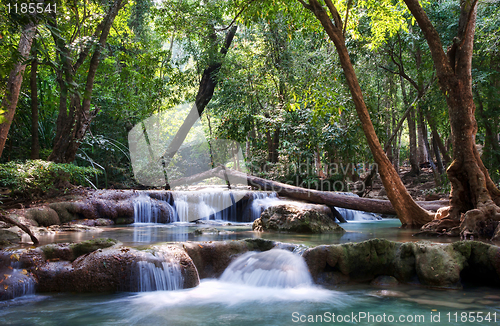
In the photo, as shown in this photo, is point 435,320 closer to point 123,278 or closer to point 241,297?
point 241,297

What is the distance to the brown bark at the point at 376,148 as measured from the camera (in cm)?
795

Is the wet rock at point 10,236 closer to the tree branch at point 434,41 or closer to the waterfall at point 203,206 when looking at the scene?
the waterfall at point 203,206

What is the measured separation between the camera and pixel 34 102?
984 centimetres

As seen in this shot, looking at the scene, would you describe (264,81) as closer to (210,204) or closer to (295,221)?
(210,204)

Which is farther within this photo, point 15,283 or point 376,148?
point 376,148

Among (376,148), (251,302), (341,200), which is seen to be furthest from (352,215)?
(251,302)

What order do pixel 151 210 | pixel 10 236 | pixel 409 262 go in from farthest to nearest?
1. pixel 151 210
2. pixel 10 236
3. pixel 409 262

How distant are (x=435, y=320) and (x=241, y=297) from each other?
2435mm

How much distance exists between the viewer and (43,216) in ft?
27.5

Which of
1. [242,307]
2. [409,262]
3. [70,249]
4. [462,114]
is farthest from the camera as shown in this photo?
[462,114]

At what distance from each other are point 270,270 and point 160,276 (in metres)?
1.68

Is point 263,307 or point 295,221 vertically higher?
point 295,221

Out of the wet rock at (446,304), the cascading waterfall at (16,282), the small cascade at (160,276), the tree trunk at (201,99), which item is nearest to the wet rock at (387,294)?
the wet rock at (446,304)

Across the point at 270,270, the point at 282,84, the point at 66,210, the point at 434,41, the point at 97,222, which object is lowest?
the point at 270,270
